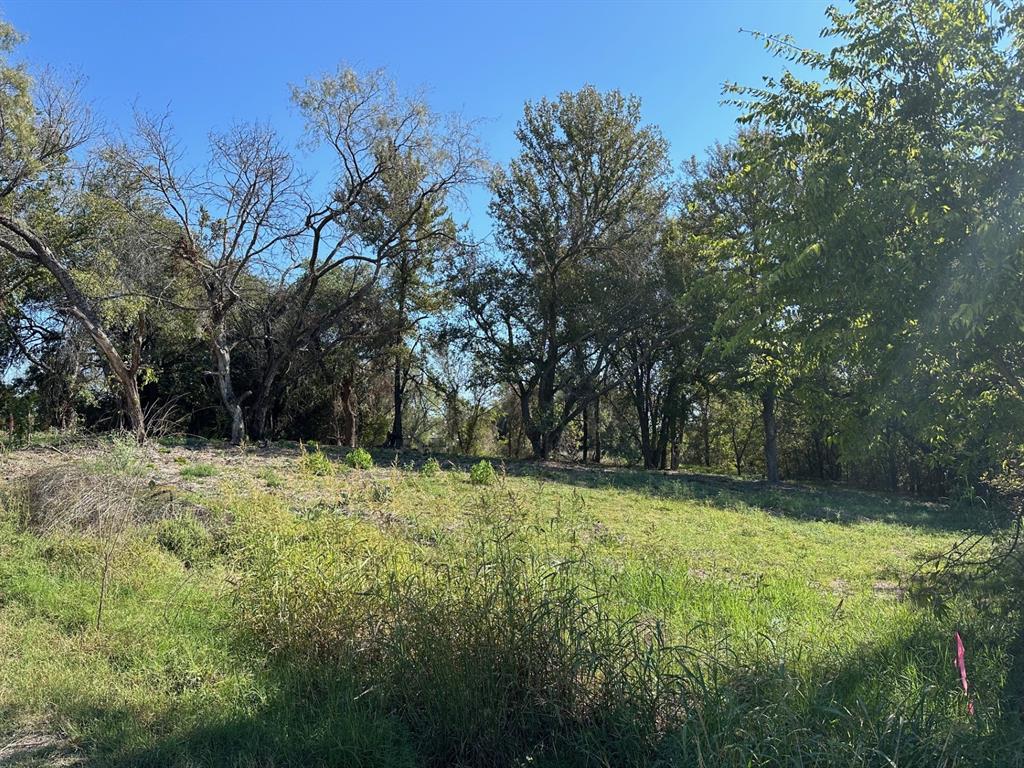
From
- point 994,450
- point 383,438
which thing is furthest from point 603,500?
point 383,438

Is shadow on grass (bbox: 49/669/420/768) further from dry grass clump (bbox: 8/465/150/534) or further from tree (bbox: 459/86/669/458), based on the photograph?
tree (bbox: 459/86/669/458)

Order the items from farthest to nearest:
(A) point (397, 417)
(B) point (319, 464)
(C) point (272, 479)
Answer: (A) point (397, 417)
(C) point (272, 479)
(B) point (319, 464)

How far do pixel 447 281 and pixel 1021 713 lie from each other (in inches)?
929

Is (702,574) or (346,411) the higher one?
(346,411)

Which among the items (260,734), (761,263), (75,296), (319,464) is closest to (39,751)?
(260,734)

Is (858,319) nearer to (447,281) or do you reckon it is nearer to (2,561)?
(2,561)

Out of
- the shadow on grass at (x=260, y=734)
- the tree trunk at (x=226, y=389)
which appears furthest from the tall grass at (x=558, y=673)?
the tree trunk at (x=226, y=389)

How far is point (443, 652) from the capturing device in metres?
3.52

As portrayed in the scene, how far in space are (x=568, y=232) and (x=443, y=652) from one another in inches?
860

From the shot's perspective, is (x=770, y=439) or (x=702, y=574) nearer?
(x=702, y=574)

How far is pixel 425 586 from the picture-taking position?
4.07 m

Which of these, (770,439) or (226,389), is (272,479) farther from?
(770,439)

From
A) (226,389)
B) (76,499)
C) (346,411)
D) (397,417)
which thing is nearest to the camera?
(76,499)

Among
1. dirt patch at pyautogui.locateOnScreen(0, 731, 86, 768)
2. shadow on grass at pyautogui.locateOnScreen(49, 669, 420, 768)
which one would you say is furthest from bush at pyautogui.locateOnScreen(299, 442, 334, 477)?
dirt patch at pyautogui.locateOnScreen(0, 731, 86, 768)
